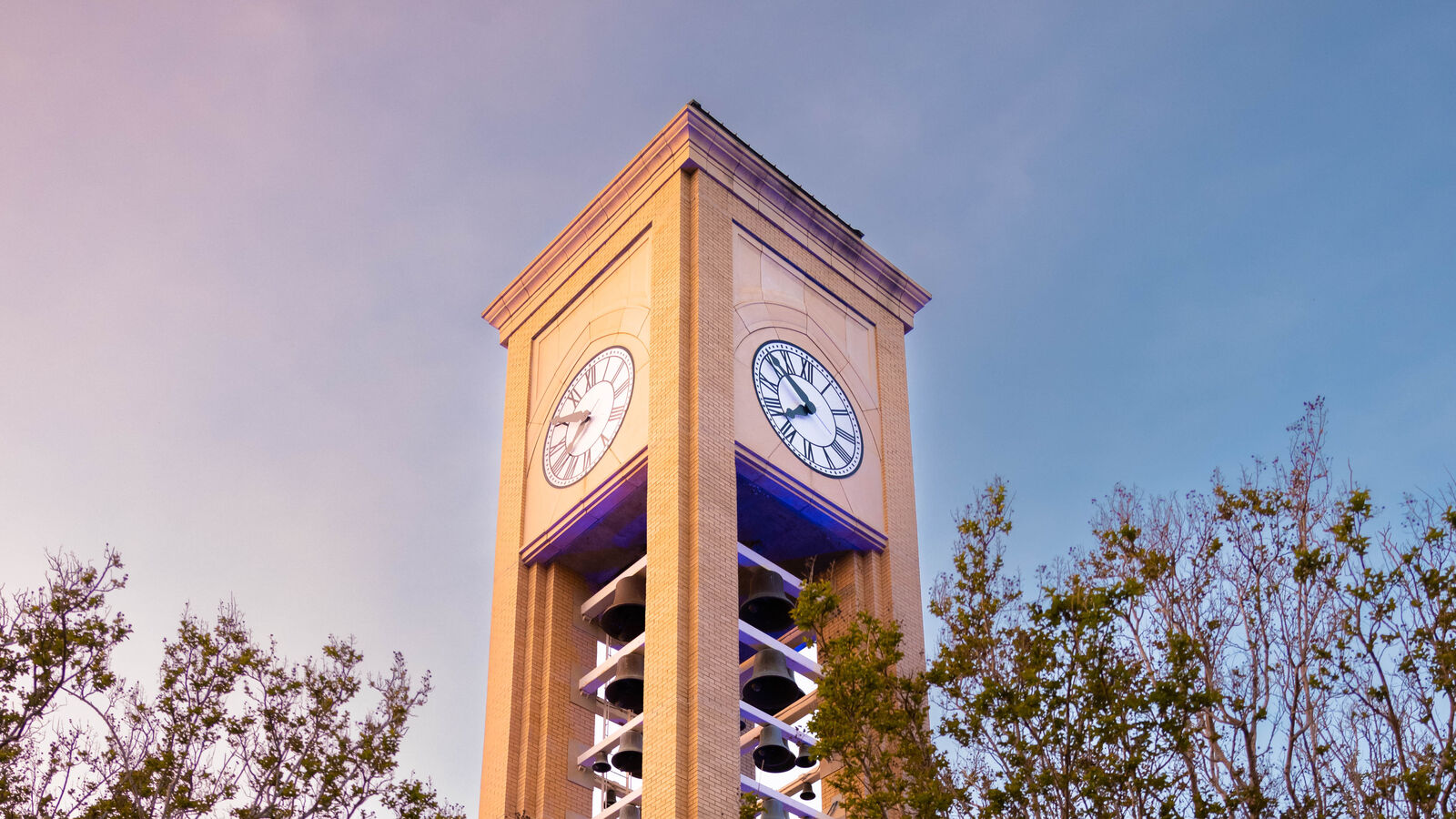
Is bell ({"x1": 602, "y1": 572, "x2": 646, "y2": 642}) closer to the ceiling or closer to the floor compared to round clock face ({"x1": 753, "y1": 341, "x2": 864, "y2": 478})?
closer to the floor

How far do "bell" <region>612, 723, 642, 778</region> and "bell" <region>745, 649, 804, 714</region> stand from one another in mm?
2127

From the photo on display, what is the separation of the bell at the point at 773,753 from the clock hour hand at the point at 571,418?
721 cm

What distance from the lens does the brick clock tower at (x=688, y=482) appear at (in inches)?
1166

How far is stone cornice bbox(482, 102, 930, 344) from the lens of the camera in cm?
3497

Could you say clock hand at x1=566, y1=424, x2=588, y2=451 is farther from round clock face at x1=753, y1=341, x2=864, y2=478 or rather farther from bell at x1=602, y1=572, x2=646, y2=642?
bell at x1=602, y1=572, x2=646, y2=642

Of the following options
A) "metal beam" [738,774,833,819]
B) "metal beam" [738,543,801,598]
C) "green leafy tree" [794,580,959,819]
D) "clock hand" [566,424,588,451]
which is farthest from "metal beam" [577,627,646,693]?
"green leafy tree" [794,580,959,819]

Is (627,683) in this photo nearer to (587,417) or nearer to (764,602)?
(764,602)

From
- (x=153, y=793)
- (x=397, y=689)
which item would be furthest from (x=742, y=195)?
(x=153, y=793)

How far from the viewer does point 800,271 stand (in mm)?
36094

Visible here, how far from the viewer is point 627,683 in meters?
30.3

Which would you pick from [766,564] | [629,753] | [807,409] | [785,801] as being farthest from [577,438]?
[785,801]

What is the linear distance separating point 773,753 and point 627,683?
103 inches

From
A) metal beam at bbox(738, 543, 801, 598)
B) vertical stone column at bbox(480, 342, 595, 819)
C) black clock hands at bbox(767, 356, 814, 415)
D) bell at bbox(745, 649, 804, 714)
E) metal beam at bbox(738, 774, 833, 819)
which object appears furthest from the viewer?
black clock hands at bbox(767, 356, 814, 415)

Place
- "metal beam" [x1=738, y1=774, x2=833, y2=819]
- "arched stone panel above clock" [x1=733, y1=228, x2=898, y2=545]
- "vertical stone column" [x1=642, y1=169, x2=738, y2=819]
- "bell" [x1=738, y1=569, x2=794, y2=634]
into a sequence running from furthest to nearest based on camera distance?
1. "arched stone panel above clock" [x1=733, y1=228, x2=898, y2=545]
2. "bell" [x1=738, y1=569, x2=794, y2=634]
3. "metal beam" [x1=738, y1=774, x2=833, y2=819]
4. "vertical stone column" [x1=642, y1=169, x2=738, y2=819]
